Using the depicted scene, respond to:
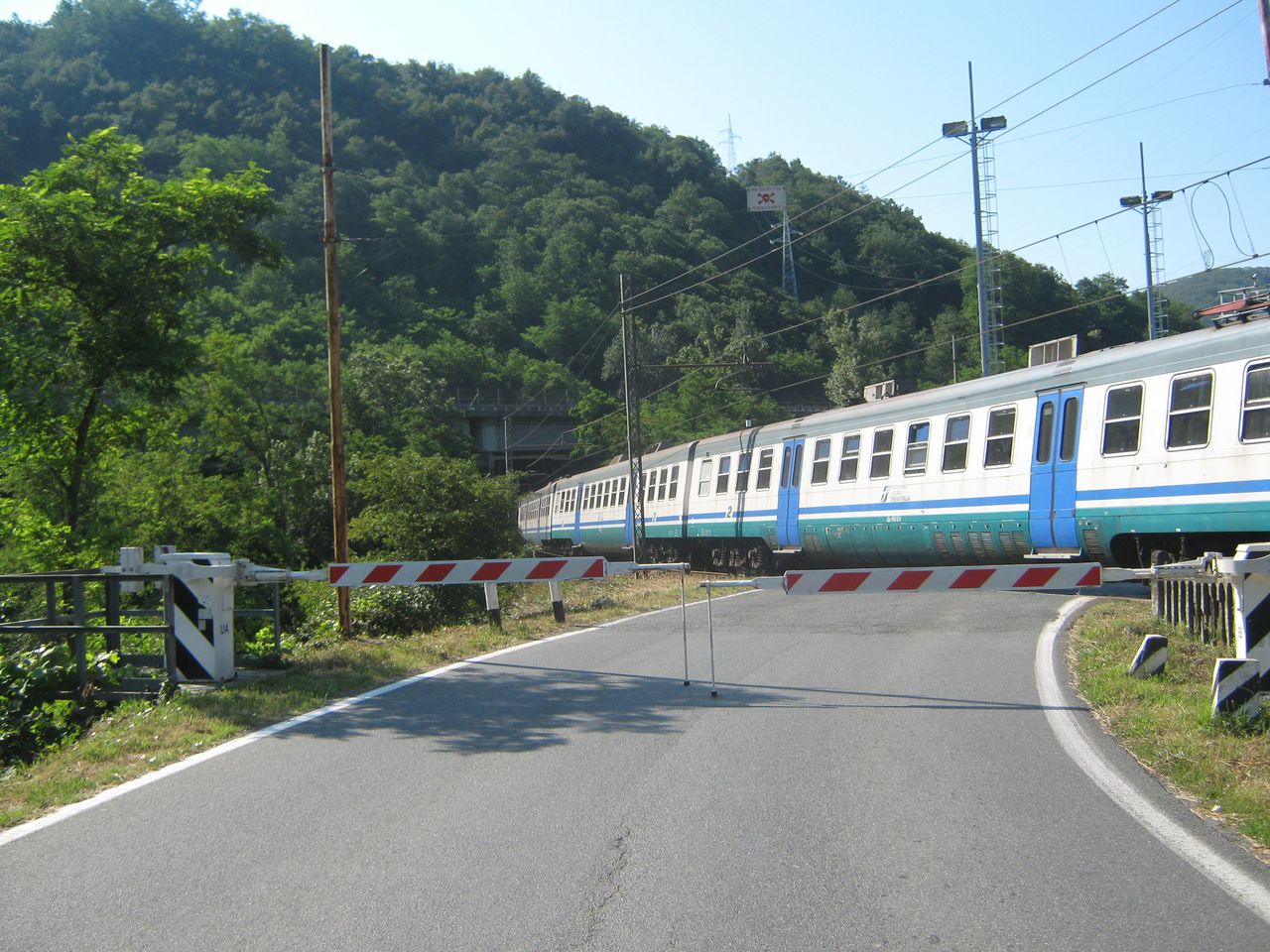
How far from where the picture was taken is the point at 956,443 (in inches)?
721

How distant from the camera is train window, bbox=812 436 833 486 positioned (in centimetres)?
2202

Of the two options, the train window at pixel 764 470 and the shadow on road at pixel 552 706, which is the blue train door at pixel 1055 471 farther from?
the train window at pixel 764 470

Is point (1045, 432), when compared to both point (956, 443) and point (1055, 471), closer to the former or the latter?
point (1055, 471)

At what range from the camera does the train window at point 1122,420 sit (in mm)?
15047

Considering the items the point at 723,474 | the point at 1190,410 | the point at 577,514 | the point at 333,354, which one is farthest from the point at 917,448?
the point at 577,514

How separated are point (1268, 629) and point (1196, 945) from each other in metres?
3.72

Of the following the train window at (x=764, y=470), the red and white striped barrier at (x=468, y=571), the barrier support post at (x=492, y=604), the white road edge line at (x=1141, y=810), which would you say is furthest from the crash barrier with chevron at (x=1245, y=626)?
the train window at (x=764, y=470)

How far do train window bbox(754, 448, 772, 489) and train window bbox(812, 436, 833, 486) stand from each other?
6.80ft

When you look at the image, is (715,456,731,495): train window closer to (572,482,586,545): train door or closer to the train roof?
the train roof

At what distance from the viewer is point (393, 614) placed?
59.5 ft

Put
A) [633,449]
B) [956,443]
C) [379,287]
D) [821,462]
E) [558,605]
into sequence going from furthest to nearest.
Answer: [379,287], [633,449], [821,462], [956,443], [558,605]

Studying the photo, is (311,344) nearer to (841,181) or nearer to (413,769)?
(841,181)

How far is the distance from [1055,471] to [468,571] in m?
9.35

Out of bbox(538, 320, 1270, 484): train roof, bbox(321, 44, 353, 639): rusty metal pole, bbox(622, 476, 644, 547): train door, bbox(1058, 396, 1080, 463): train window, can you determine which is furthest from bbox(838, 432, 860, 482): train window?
bbox(622, 476, 644, 547): train door
